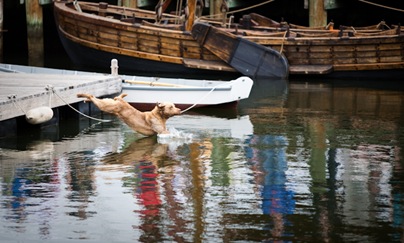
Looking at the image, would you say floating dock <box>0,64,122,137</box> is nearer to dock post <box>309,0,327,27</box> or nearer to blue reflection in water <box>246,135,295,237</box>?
blue reflection in water <box>246,135,295,237</box>

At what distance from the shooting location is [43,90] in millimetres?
18844

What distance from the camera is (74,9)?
2995 cm

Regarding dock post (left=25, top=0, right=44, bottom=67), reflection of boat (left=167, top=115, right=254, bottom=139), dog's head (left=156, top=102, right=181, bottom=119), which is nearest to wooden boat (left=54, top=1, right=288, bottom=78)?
dock post (left=25, top=0, right=44, bottom=67)

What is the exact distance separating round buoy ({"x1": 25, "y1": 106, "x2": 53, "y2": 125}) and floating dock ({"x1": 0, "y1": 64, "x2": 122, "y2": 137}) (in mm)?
132

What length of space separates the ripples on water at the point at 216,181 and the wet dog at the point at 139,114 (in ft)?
0.62

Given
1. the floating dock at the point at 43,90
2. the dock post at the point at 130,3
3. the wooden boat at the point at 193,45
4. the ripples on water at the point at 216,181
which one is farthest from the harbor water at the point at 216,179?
the dock post at the point at 130,3

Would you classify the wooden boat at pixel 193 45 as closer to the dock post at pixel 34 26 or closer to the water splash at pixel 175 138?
the dock post at pixel 34 26

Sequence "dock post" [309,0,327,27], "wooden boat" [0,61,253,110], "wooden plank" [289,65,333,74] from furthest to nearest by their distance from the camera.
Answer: "dock post" [309,0,327,27], "wooden plank" [289,65,333,74], "wooden boat" [0,61,253,110]

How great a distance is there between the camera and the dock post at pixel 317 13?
29.5 metres

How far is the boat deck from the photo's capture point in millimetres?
17906

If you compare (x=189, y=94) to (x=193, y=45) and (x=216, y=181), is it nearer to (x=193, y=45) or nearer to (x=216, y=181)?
(x=216, y=181)

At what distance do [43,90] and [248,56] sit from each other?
29.1ft

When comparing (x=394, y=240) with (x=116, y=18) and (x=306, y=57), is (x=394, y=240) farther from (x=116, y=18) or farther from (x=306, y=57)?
(x=116, y=18)

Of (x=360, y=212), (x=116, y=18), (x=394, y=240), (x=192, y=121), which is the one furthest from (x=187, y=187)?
(x=116, y=18)
